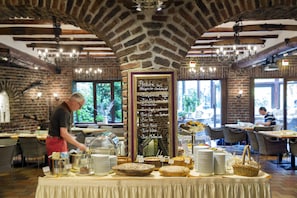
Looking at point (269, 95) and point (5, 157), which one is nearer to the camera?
point (5, 157)

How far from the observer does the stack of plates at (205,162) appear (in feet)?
12.0

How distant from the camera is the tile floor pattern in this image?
5871 mm

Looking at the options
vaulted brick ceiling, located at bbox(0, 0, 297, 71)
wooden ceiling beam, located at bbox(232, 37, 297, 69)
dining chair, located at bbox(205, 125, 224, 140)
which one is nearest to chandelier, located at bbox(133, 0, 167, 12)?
vaulted brick ceiling, located at bbox(0, 0, 297, 71)

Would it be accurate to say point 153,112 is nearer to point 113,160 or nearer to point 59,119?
point 113,160

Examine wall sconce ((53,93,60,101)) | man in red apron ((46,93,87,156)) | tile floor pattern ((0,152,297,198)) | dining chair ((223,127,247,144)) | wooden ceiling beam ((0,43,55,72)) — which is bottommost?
tile floor pattern ((0,152,297,198))

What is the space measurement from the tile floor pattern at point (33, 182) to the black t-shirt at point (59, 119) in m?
2.04

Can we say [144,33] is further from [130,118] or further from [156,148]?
[156,148]

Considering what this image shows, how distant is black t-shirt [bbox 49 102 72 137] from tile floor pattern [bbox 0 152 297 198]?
204 cm

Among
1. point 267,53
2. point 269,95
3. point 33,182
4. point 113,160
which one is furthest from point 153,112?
point 269,95

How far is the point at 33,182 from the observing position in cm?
686

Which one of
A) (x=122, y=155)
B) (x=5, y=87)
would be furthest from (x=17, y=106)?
(x=122, y=155)

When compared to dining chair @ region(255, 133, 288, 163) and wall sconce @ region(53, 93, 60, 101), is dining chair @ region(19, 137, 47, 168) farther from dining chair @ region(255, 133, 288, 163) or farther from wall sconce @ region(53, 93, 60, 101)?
dining chair @ region(255, 133, 288, 163)

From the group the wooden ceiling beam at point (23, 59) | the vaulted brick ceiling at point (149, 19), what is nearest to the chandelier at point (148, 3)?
the vaulted brick ceiling at point (149, 19)

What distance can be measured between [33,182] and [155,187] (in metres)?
4.09
